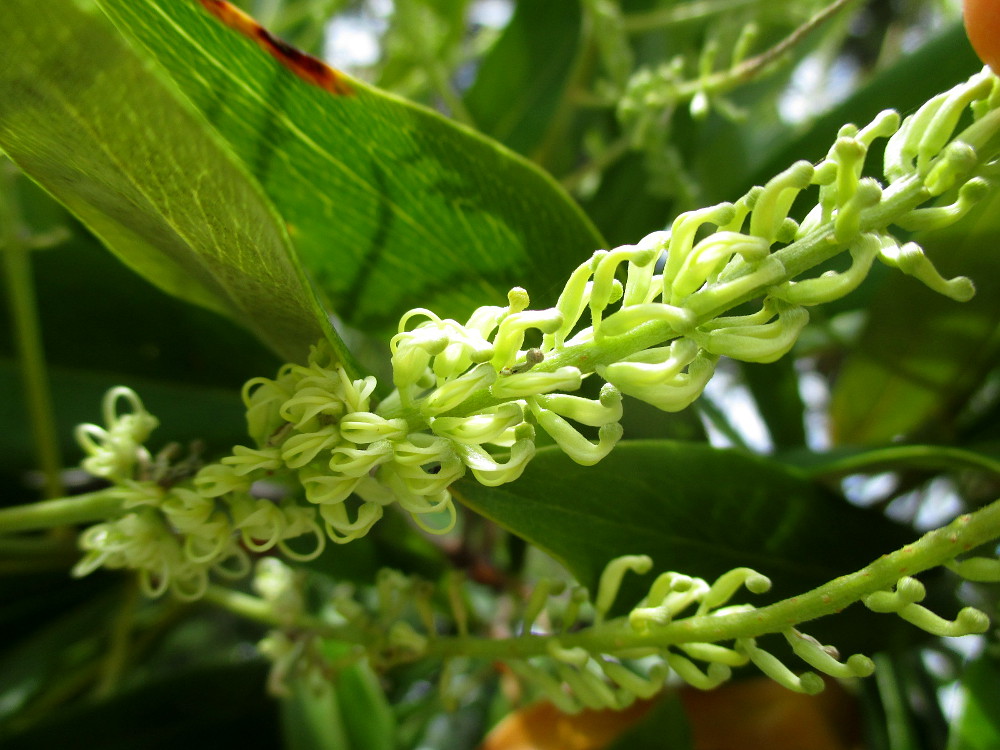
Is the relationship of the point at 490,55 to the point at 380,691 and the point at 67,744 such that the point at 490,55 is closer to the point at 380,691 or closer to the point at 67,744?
the point at 380,691

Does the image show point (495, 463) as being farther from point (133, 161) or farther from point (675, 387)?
point (133, 161)

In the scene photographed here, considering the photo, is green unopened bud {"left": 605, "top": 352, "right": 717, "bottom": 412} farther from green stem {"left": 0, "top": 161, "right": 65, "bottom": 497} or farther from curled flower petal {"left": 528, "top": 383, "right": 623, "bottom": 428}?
green stem {"left": 0, "top": 161, "right": 65, "bottom": 497}

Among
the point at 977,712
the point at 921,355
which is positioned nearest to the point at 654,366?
the point at 977,712

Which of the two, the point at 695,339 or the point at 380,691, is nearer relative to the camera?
the point at 695,339

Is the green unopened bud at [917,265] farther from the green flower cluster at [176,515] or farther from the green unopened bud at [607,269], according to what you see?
the green flower cluster at [176,515]

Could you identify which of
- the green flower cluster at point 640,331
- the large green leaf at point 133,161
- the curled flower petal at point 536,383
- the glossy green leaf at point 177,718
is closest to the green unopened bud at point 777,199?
the green flower cluster at point 640,331

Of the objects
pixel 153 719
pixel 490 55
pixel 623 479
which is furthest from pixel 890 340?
pixel 153 719

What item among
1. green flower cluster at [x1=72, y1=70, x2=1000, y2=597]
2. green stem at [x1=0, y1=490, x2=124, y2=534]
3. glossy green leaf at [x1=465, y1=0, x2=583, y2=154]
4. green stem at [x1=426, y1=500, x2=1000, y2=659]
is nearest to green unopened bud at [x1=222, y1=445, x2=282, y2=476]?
green flower cluster at [x1=72, y1=70, x2=1000, y2=597]
